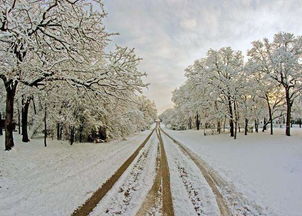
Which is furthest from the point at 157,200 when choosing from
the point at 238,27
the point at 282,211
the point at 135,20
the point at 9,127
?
the point at 238,27

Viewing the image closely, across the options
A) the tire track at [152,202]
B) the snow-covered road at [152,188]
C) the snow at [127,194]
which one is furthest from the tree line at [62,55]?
the tire track at [152,202]

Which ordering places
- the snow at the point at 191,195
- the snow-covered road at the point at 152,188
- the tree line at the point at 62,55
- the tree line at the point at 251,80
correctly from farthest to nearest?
the tree line at the point at 251,80 < the tree line at the point at 62,55 < the snow-covered road at the point at 152,188 < the snow at the point at 191,195

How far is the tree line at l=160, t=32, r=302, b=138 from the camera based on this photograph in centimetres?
2081

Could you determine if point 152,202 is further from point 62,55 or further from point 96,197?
point 62,55

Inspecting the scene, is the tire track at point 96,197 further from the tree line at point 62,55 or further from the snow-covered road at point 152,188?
the tree line at point 62,55

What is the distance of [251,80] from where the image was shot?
909 inches

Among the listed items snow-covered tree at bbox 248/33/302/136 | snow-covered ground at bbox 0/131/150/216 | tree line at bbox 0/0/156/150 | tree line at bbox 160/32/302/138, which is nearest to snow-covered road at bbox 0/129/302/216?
snow-covered ground at bbox 0/131/150/216

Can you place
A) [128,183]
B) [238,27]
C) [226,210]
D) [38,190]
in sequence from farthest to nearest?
[238,27]
[128,183]
[38,190]
[226,210]

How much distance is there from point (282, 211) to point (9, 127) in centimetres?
1294

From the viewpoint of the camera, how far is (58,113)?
16.7 m

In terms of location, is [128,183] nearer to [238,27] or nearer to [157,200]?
[157,200]

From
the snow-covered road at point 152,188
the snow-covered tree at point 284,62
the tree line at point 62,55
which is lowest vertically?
the snow-covered road at point 152,188

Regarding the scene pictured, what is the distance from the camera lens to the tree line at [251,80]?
68.3 feet

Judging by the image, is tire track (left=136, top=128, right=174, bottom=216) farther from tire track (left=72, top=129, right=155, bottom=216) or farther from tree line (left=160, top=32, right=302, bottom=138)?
tree line (left=160, top=32, right=302, bottom=138)
